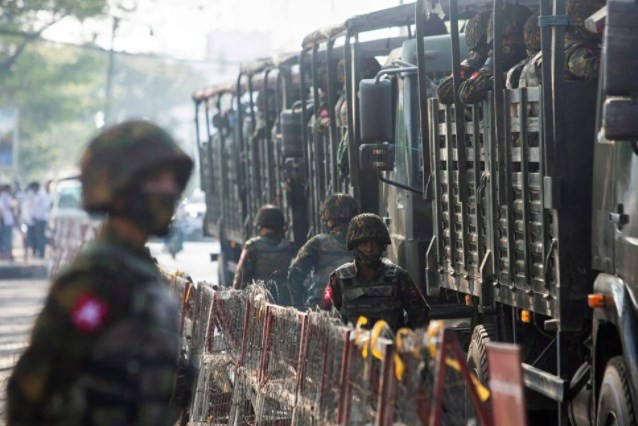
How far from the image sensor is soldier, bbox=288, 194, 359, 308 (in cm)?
1179

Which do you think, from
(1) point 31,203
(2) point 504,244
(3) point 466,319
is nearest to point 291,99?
(3) point 466,319

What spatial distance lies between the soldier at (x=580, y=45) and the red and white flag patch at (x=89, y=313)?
4655 mm

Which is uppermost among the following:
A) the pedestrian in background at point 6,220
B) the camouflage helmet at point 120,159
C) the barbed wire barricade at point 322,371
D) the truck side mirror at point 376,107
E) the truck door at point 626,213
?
the camouflage helmet at point 120,159

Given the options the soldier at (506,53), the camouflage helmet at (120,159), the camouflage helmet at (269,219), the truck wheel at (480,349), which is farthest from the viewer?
the camouflage helmet at (269,219)

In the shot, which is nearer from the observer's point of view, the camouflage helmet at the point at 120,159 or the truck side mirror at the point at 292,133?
the camouflage helmet at the point at 120,159

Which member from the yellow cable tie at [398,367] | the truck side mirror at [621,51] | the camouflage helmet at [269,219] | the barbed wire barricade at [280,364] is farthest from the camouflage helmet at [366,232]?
the camouflage helmet at [269,219]

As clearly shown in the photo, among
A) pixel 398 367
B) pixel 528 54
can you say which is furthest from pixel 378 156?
pixel 398 367

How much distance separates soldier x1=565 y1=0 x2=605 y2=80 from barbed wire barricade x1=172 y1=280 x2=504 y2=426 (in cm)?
183

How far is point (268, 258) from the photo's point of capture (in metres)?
14.2

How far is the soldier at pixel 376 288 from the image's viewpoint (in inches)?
359

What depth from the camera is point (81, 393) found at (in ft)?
14.3

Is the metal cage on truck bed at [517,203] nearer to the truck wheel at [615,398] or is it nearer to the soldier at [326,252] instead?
the truck wheel at [615,398]

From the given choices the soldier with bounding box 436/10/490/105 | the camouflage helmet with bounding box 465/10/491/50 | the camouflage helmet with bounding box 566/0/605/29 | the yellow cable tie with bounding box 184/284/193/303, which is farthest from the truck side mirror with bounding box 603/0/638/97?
the yellow cable tie with bounding box 184/284/193/303

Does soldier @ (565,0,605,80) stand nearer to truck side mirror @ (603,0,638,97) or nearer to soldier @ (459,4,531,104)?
soldier @ (459,4,531,104)
